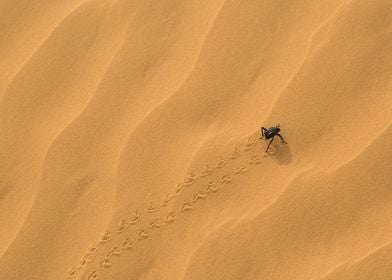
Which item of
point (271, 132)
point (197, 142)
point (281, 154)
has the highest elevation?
point (197, 142)

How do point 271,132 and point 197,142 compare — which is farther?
point 197,142

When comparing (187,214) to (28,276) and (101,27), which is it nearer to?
(28,276)

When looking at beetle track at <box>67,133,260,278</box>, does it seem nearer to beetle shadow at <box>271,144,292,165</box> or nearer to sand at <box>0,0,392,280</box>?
sand at <box>0,0,392,280</box>

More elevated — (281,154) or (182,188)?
(182,188)

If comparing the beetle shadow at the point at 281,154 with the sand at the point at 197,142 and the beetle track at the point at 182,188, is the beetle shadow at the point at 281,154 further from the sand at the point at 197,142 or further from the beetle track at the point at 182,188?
the beetle track at the point at 182,188

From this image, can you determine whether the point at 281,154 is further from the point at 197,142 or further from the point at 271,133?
the point at 197,142

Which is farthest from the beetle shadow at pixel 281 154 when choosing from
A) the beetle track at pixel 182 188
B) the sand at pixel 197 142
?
the beetle track at pixel 182 188

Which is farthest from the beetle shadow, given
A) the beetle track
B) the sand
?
the beetle track

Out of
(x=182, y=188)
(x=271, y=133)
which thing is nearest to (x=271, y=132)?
(x=271, y=133)
